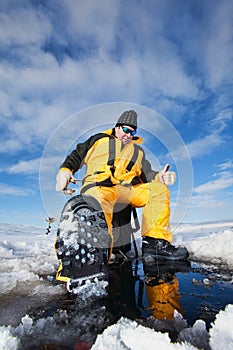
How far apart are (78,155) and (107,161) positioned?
15.1 inches

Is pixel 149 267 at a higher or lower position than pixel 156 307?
higher

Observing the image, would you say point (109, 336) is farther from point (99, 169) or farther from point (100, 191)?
point (99, 169)

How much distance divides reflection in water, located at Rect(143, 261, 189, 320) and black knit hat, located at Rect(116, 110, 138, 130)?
1813 mm

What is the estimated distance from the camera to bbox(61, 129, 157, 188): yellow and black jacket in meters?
2.59

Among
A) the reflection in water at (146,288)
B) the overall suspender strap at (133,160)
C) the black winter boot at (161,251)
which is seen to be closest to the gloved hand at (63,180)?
the overall suspender strap at (133,160)

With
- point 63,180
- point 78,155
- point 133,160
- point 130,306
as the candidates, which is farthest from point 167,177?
point 130,306

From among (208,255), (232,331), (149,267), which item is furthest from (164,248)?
(232,331)

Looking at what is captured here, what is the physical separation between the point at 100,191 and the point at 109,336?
62.6 inches

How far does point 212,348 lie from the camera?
29.8 inches

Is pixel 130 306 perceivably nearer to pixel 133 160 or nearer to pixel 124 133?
pixel 133 160

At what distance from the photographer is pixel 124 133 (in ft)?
9.98

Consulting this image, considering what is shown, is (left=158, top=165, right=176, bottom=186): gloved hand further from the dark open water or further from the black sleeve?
the dark open water

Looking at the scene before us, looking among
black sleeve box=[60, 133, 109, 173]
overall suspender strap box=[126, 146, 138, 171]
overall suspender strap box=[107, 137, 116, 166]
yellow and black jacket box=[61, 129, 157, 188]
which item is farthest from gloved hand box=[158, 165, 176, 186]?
black sleeve box=[60, 133, 109, 173]

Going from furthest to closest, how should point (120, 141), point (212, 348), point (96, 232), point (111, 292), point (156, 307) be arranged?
1. point (120, 141)
2. point (96, 232)
3. point (111, 292)
4. point (156, 307)
5. point (212, 348)
